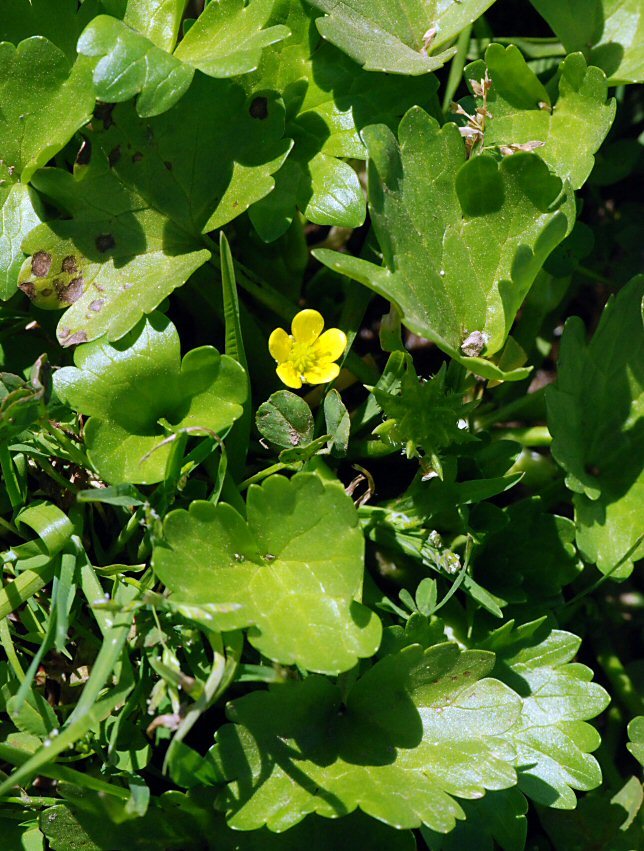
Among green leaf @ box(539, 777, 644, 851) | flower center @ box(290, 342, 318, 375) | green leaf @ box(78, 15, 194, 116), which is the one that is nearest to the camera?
green leaf @ box(78, 15, 194, 116)

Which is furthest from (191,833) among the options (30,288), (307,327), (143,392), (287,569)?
(30,288)

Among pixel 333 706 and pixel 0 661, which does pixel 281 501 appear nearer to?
pixel 333 706

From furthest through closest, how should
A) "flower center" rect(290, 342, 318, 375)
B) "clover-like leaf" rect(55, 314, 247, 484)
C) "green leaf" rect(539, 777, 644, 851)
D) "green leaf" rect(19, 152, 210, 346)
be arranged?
"green leaf" rect(539, 777, 644, 851) → "flower center" rect(290, 342, 318, 375) → "green leaf" rect(19, 152, 210, 346) → "clover-like leaf" rect(55, 314, 247, 484)

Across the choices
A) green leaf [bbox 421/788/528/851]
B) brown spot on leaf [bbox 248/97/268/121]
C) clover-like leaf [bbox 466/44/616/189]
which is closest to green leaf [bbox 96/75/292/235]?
brown spot on leaf [bbox 248/97/268/121]

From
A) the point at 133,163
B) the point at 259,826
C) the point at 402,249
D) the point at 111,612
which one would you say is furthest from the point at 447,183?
the point at 259,826

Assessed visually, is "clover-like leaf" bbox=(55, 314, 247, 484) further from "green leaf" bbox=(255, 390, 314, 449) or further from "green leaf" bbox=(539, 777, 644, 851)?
"green leaf" bbox=(539, 777, 644, 851)

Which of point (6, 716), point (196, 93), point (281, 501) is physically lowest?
point (6, 716)

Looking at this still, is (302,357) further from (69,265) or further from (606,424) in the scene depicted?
(606,424)

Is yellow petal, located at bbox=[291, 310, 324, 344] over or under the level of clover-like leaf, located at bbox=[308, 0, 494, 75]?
under
